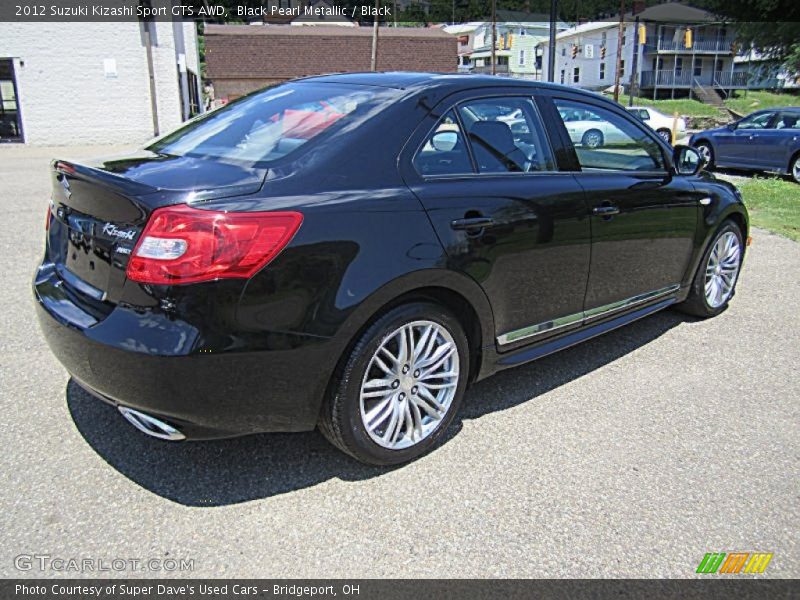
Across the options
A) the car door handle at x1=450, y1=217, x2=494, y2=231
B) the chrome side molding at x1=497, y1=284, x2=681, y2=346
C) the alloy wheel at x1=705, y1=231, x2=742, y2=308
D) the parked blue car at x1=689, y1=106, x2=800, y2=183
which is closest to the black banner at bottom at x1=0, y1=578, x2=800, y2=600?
the chrome side molding at x1=497, y1=284, x2=681, y2=346

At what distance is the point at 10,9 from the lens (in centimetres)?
2172

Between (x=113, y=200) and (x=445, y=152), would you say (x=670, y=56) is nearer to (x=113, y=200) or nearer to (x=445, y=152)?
(x=445, y=152)

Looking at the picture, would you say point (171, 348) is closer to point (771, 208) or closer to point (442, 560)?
point (442, 560)

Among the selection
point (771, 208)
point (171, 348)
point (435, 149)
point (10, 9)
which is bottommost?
point (771, 208)

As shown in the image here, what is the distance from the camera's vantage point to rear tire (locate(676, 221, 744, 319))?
16.1 ft

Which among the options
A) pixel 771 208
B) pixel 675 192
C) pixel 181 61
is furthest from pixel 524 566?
pixel 181 61

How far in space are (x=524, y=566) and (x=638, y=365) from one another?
217 centimetres

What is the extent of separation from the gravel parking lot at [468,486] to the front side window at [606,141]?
127cm

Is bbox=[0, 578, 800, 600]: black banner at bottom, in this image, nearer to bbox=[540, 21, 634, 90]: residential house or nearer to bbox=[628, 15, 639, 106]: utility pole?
bbox=[628, 15, 639, 106]: utility pole

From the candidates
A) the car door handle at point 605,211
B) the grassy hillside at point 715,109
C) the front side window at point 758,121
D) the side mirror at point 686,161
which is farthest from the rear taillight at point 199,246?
the grassy hillside at point 715,109

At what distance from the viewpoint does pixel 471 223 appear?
120 inches

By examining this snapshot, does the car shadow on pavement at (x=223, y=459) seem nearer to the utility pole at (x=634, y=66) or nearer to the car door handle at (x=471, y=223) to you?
the car door handle at (x=471, y=223)

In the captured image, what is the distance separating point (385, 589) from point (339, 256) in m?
1.20

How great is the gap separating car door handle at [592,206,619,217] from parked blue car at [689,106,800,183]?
11.0 meters
